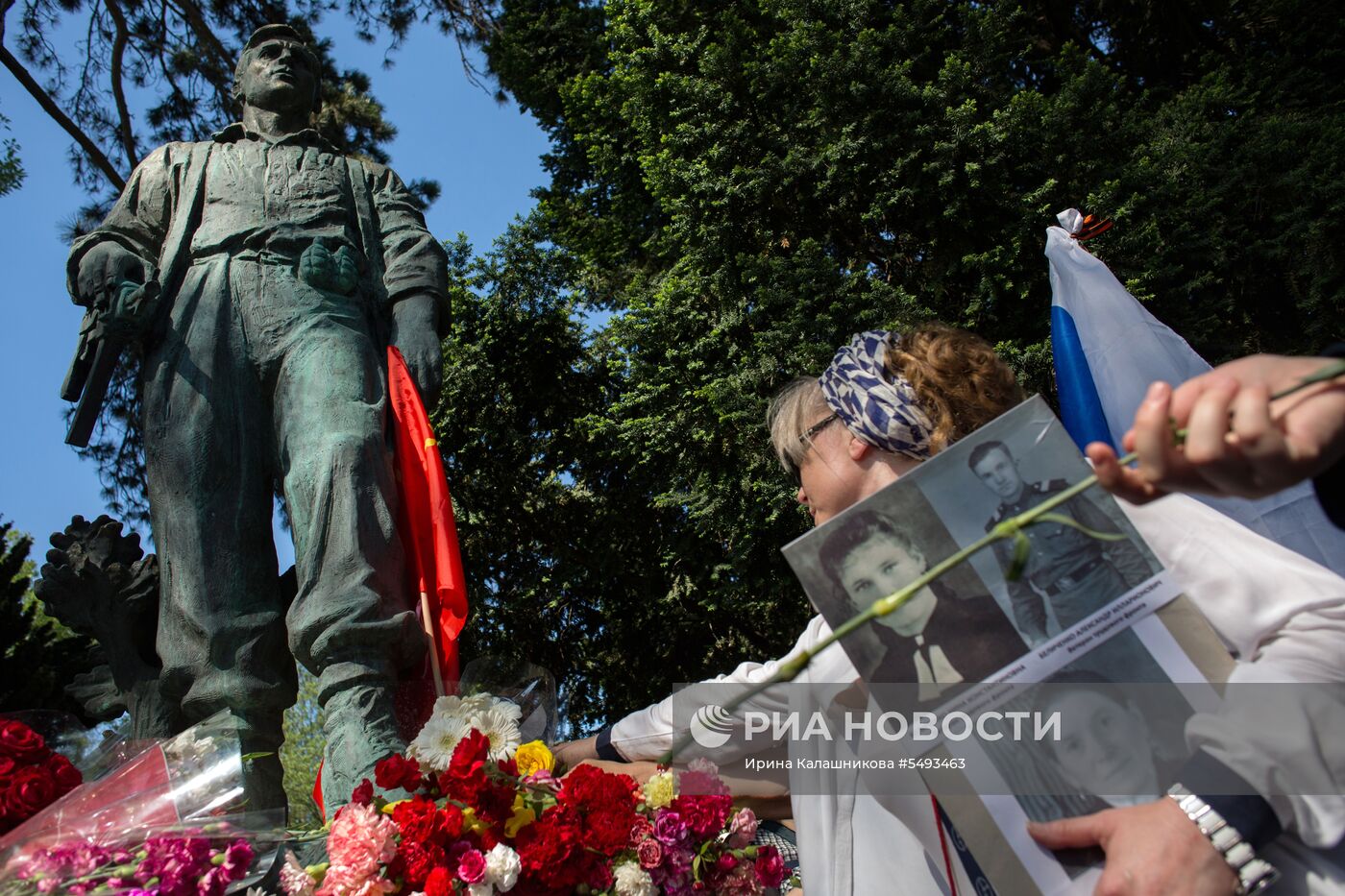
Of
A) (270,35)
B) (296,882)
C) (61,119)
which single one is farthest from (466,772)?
(61,119)

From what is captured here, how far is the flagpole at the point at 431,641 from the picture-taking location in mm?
3119

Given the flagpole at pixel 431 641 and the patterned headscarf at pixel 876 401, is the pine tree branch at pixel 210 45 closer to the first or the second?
the flagpole at pixel 431 641

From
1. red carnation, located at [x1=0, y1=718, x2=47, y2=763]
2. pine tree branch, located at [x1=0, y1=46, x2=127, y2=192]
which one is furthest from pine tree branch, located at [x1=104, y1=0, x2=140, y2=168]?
red carnation, located at [x1=0, y1=718, x2=47, y2=763]

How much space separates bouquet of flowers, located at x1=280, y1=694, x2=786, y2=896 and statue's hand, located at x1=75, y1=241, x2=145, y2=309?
6.76ft

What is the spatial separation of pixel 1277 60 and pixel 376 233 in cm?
793

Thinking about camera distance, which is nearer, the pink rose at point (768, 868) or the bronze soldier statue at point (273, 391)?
the pink rose at point (768, 868)

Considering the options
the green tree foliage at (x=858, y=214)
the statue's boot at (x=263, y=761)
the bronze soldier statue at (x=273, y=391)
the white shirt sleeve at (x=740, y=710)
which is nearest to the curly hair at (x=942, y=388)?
the white shirt sleeve at (x=740, y=710)

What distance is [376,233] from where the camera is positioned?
13.4ft

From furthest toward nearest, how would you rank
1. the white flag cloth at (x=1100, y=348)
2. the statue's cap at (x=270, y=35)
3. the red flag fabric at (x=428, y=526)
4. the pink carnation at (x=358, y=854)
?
the statue's cap at (x=270, y=35) → the white flag cloth at (x=1100, y=348) → the red flag fabric at (x=428, y=526) → the pink carnation at (x=358, y=854)

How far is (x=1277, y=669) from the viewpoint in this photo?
4.01ft
